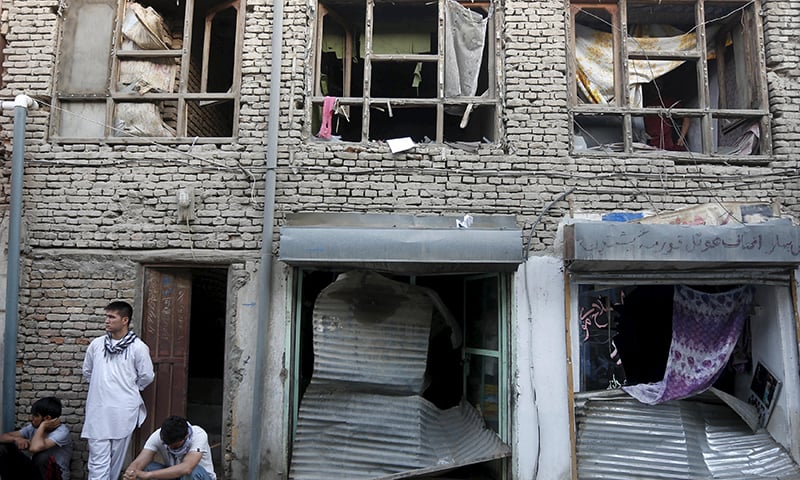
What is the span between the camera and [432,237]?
5066 mm

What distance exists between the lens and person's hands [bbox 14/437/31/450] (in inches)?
193

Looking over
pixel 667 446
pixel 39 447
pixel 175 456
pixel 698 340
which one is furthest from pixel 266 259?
pixel 698 340

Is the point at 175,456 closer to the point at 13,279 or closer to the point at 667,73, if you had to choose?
the point at 13,279

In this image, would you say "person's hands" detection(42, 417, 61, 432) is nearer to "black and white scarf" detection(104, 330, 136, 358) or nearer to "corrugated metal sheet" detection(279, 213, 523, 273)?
"black and white scarf" detection(104, 330, 136, 358)

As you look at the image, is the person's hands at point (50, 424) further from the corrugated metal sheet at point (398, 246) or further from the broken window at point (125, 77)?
the broken window at point (125, 77)

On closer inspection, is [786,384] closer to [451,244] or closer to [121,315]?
[451,244]

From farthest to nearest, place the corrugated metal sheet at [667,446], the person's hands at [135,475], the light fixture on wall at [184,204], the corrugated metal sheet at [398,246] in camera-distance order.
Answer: the light fixture on wall at [184,204], the corrugated metal sheet at [667,446], the corrugated metal sheet at [398,246], the person's hands at [135,475]

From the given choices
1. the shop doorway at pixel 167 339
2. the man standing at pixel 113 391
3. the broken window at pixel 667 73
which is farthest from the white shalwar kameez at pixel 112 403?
the broken window at pixel 667 73

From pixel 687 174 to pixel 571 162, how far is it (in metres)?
1.24

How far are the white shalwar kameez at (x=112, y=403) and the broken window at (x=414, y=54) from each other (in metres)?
2.95

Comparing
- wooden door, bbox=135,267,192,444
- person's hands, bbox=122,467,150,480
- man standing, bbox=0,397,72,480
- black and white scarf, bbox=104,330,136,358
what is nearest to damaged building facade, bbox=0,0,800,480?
wooden door, bbox=135,267,192,444

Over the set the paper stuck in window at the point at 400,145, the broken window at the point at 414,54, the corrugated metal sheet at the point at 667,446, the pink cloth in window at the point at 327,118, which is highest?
the broken window at the point at 414,54

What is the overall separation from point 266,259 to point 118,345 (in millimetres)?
1525

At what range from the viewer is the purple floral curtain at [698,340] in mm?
5527
